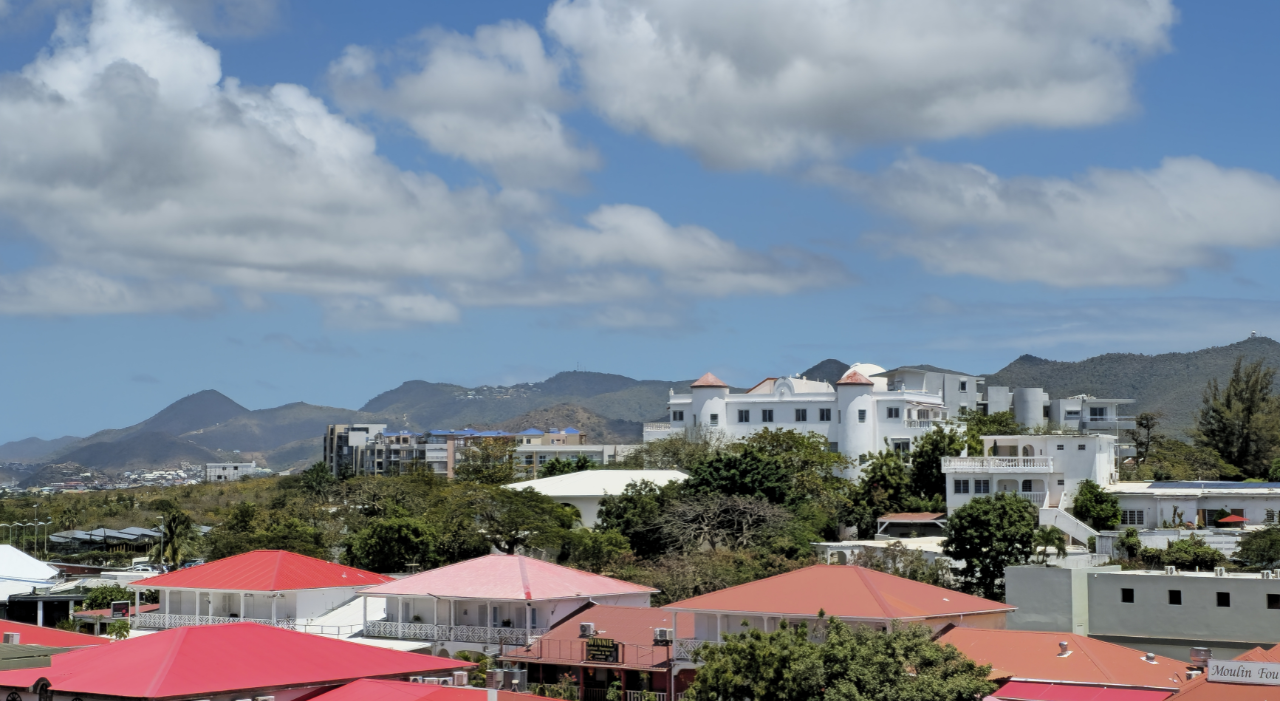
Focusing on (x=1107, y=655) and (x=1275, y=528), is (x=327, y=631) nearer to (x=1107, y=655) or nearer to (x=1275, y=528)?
(x=1107, y=655)

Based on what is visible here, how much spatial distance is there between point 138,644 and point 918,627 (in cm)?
1805

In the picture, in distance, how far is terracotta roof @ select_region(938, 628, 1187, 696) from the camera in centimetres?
3578

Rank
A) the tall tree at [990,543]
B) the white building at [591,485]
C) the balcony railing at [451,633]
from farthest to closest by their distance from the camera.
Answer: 1. the white building at [591,485]
2. the tall tree at [990,543]
3. the balcony railing at [451,633]

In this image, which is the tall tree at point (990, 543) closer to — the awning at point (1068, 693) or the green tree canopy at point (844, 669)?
the awning at point (1068, 693)

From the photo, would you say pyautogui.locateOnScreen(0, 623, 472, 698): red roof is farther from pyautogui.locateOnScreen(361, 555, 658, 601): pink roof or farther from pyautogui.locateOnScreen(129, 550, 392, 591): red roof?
pyautogui.locateOnScreen(129, 550, 392, 591): red roof

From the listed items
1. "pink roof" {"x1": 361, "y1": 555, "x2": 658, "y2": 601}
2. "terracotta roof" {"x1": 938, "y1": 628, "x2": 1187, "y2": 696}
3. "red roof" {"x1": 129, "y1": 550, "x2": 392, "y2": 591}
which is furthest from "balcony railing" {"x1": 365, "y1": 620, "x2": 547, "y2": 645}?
"terracotta roof" {"x1": 938, "y1": 628, "x2": 1187, "y2": 696}

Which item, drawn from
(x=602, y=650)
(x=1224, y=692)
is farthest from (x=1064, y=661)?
(x=602, y=650)

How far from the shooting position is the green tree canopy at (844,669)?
30000mm

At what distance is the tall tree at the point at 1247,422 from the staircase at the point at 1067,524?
2840 centimetres

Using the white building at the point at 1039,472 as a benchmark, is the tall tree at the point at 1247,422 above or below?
above

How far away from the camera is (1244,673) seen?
30.0 meters

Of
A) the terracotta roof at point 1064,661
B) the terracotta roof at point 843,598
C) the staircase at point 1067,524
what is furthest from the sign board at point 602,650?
the staircase at point 1067,524

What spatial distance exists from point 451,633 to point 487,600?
2.00 meters

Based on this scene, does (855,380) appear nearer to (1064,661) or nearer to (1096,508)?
(1096,508)
